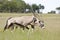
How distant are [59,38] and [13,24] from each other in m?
4.74

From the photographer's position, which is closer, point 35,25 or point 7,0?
point 35,25

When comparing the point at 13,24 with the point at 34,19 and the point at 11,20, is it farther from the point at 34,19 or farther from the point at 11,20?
the point at 34,19

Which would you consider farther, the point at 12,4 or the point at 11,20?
the point at 12,4

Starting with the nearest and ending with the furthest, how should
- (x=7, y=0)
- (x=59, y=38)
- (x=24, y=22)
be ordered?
1. (x=59, y=38)
2. (x=24, y=22)
3. (x=7, y=0)

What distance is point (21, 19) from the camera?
10.8 metres

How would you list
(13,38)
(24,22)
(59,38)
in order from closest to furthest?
(13,38)
(59,38)
(24,22)

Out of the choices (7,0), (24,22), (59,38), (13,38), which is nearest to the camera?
(13,38)

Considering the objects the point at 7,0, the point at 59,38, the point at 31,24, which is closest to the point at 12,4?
the point at 7,0

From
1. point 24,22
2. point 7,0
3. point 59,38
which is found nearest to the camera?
point 59,38

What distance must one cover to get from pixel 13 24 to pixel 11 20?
187 mm

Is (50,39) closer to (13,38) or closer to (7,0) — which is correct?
(13,38)

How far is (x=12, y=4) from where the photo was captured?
69.1 m

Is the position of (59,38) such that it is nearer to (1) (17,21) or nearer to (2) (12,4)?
(1) (17,21)

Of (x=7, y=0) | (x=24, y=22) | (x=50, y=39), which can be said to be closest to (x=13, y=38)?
(x=50, y=39)
